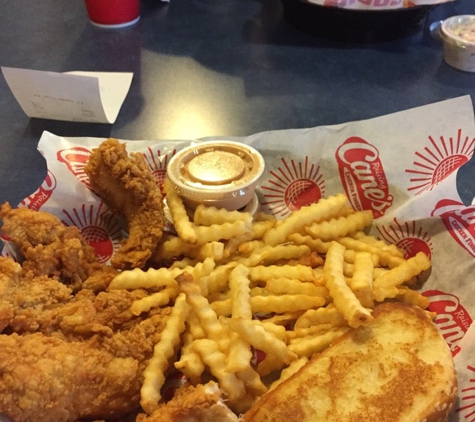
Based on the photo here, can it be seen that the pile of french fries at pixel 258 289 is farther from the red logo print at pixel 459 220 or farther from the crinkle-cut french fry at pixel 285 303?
the red logo print at pixel 459 220

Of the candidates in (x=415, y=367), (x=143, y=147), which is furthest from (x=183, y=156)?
(x=415, y=367)

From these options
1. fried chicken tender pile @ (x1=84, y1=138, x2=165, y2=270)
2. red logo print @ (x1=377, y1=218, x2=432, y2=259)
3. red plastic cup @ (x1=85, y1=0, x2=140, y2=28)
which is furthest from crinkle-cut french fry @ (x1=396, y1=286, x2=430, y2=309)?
red plastic cup @ (x1=85, y1=0, x2=140, y2=28)

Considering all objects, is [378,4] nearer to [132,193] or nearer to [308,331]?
[132,193]

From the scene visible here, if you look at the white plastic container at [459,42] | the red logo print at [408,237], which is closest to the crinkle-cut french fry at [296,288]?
the red logo print at [408,237]

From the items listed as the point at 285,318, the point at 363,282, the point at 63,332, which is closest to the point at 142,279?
the point at 63,332

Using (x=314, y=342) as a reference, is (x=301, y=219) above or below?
above
